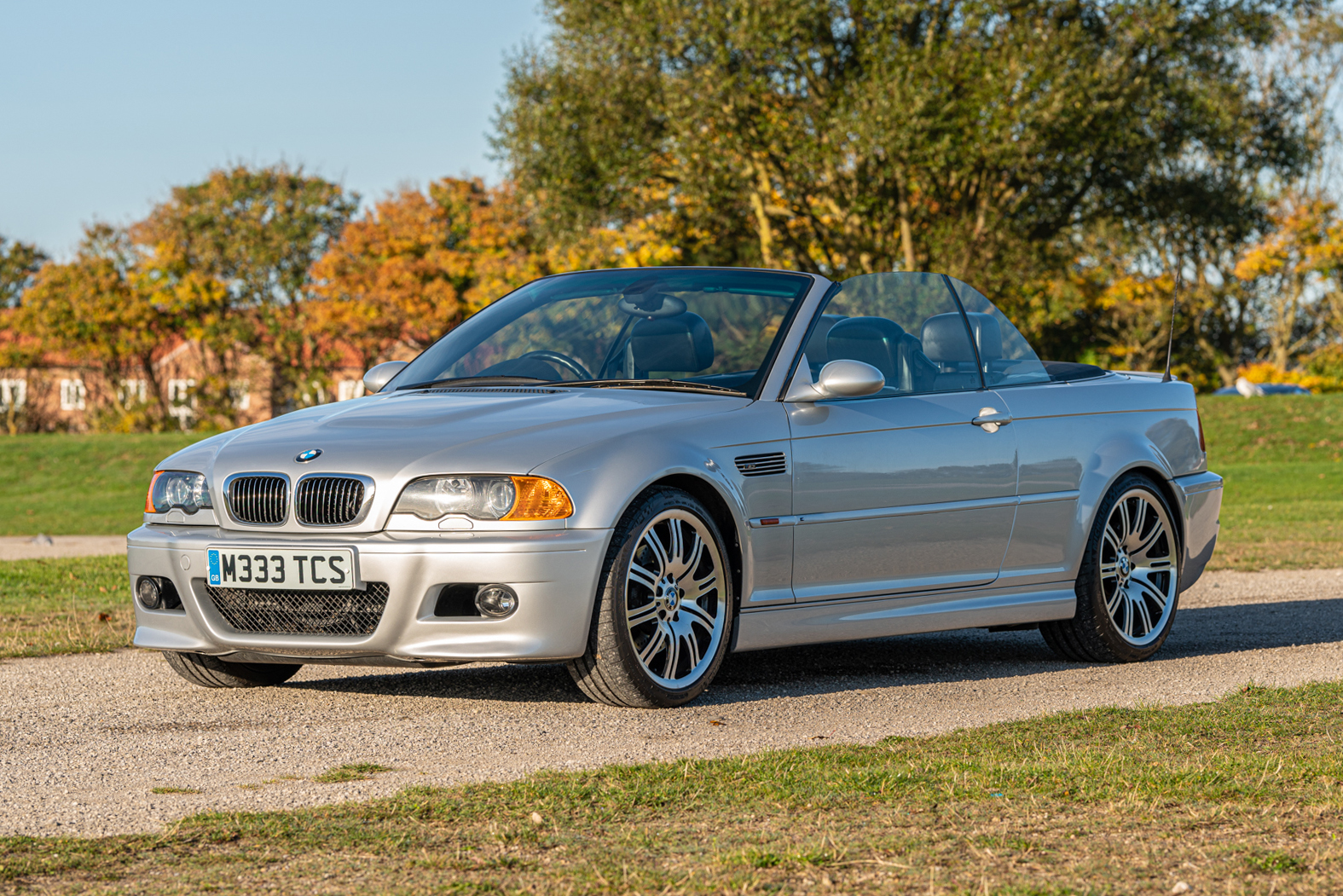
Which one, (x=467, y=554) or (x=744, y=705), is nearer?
(x=467, y=554)

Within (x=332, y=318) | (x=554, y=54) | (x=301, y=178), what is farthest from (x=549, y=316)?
(x=301, y=178)

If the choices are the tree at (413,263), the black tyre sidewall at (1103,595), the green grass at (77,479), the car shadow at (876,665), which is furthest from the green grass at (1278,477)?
the tree at (413,263)

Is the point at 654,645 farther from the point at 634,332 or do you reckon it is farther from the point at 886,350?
the point at 886,350

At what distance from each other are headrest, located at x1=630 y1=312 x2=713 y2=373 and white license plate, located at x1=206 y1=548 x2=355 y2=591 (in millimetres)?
1617

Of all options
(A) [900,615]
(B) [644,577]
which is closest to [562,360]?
(B) [644,577]

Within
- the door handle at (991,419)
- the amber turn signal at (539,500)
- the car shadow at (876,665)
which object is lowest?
the car shadow at (876,665)

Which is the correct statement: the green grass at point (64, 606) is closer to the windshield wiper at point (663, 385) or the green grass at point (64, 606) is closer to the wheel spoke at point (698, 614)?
the windshield wiper at point (663, 385)

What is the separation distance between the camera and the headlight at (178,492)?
5602 mm

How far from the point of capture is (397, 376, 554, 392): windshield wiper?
6276 millimetres

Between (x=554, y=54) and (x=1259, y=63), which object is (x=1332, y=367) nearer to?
(x=1259, y=63)

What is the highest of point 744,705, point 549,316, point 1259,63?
point 1259,63

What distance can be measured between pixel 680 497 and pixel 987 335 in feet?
7.37

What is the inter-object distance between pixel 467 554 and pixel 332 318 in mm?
45234

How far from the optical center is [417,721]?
5383 mm
